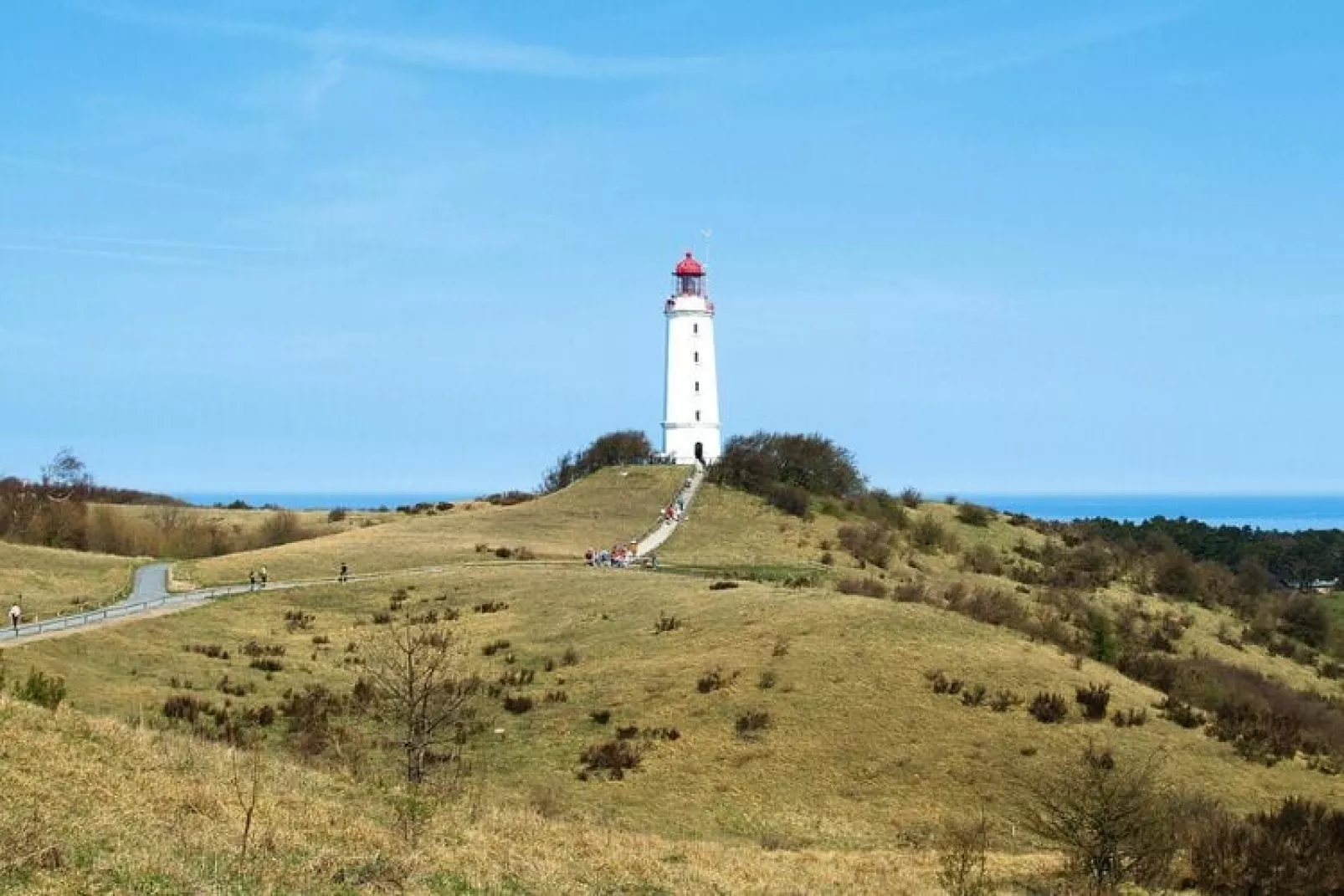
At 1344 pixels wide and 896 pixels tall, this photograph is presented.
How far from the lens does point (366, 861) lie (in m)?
14.6

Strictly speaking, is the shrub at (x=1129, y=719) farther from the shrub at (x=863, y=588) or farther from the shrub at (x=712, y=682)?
the shrub at (x=863, y=588)

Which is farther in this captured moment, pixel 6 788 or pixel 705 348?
pixel 705 348

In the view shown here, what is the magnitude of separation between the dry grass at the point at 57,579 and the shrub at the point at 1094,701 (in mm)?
31181

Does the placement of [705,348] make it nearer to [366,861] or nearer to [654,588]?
[654,588]

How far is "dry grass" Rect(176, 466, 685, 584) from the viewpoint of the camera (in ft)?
192

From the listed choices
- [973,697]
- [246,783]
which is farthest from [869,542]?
[246,783]

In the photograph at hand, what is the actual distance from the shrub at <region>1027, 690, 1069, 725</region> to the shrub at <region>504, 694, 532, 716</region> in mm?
11592

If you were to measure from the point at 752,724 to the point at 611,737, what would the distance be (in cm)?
305

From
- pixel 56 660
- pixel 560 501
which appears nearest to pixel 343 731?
pixel 56 660

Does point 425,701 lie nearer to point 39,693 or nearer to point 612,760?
point 612,760

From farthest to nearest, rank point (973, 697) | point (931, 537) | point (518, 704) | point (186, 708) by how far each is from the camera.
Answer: point (931, 537), point (518, 704), point (973, 697), point (186, 708)

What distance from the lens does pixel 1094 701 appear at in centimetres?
3081

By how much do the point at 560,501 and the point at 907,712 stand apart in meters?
49.9

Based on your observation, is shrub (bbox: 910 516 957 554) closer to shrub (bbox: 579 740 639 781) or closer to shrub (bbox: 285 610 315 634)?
shrub (bbox: 285 610 315 634)
